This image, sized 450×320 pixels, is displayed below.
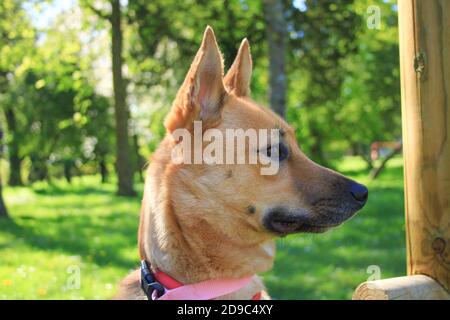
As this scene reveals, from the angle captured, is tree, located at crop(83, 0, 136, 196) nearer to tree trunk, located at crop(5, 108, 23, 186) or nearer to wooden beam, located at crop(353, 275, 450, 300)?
wooden beam, located at crop(353, 275, 450, 300)

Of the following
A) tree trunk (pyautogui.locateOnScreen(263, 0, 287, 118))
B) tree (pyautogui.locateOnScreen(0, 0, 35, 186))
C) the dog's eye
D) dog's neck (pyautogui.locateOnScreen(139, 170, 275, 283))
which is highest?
tree (pyautogui.locateOnScreen(0, 0, 35, 186))

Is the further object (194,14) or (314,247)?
(194,14)

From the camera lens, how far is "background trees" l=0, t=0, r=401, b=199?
44.8 feet

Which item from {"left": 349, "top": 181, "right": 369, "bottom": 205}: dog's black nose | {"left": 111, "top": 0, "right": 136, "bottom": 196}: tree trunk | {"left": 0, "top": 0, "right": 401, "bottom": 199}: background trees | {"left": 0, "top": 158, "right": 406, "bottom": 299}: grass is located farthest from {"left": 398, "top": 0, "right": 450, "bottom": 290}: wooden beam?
{"left": 111, "top": 0, "right": 136, "bottom": 196}: tree trunk

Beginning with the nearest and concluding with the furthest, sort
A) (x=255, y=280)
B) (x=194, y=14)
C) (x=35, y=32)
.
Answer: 1. (x=255, y=280)
2. (x=194, y=14)
3. (x=35, y=32)

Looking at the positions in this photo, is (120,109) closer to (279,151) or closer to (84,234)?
(84,234)

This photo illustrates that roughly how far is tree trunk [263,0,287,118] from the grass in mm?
2447

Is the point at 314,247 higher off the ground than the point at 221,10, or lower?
lower

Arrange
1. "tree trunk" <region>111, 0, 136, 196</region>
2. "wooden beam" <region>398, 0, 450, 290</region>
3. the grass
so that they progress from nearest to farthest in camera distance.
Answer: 1. "wooden beam" <region>398, 0, 450, 290</region>
2. the grass
3. "tree trunk" <region>111, 0, 136, 196</region>

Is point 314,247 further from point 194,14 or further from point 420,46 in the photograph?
point 194,14

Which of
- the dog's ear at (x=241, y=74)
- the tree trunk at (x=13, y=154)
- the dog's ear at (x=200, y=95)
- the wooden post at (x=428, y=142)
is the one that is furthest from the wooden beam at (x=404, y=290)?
the tree trunk at (x=13, y=154)

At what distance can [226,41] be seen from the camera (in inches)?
Answer: 536
